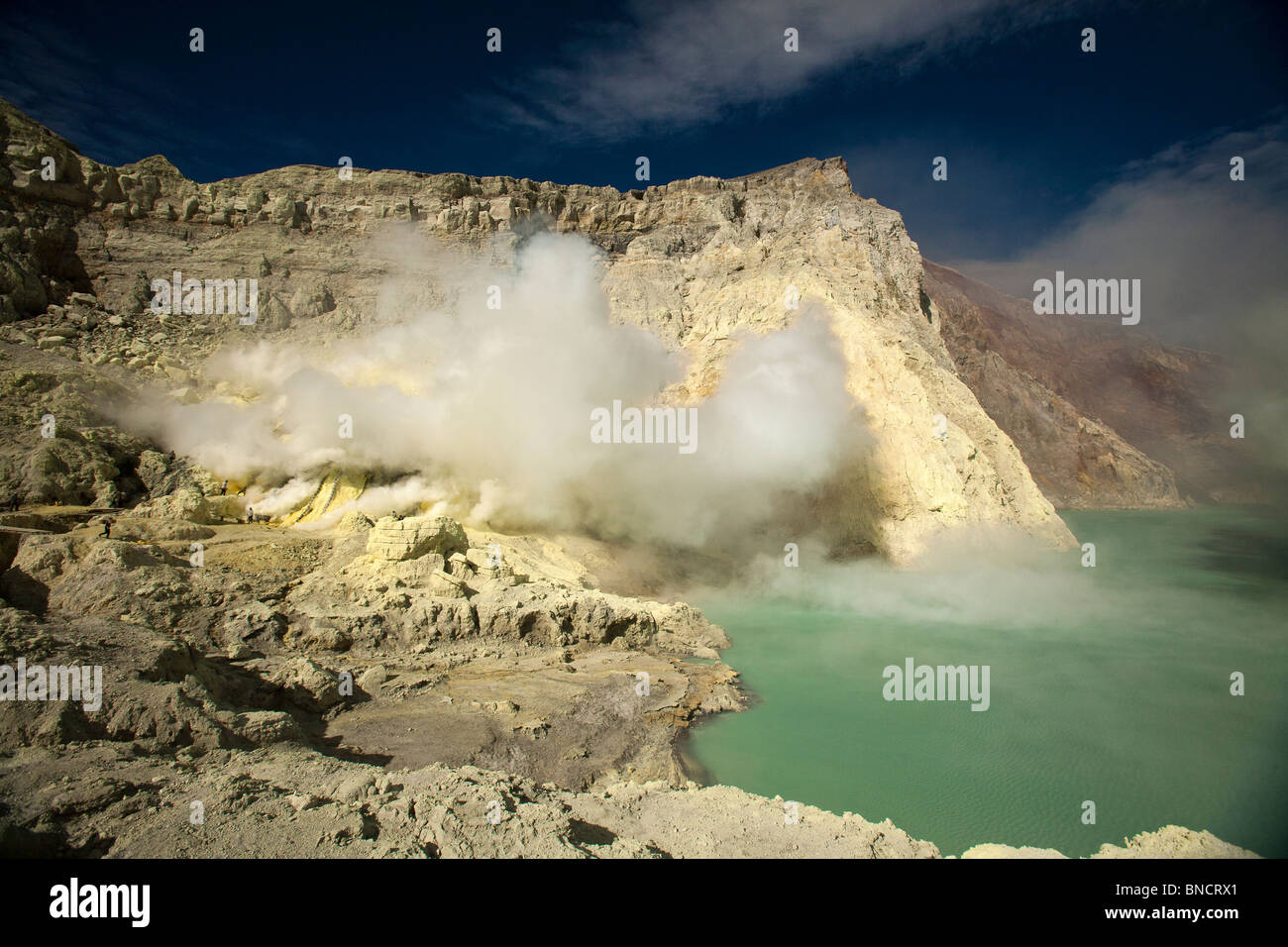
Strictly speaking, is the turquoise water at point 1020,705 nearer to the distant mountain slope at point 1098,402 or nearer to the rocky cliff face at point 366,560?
the rocky cliff face at point 366,560

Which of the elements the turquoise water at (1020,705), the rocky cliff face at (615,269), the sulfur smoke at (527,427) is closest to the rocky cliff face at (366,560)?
the rocky cliff face at (615,269)

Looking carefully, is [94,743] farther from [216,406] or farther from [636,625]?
[216,406]

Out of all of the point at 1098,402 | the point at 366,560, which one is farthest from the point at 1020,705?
the point at 1098,402

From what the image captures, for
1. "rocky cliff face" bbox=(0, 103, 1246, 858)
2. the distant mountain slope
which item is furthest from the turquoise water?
the distant mountain slope

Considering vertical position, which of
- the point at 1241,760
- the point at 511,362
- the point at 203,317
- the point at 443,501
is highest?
the point at 203,317

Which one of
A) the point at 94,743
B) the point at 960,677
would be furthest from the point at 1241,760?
the point at 94,743
